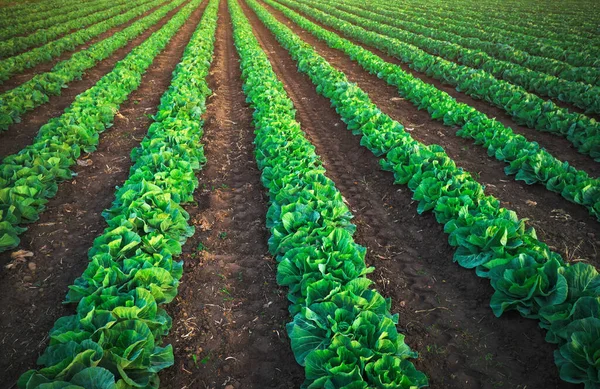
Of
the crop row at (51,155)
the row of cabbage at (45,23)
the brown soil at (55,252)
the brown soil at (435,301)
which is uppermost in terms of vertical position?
the row of cabbage at (45,23)

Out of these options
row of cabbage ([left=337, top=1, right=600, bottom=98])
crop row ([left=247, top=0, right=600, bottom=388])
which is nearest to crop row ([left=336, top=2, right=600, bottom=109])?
row of cabbage ([left=337, top=1, right=600, bottom=98])

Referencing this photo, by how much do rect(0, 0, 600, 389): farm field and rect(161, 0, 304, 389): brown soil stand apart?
1.2 inches

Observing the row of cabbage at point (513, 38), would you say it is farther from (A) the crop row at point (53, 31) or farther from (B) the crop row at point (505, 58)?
(A) the crop row at point (53, 31)

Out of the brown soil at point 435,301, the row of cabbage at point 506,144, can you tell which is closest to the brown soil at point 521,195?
the row of cabbage at point 506,144

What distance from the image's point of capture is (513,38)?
19.8 meters

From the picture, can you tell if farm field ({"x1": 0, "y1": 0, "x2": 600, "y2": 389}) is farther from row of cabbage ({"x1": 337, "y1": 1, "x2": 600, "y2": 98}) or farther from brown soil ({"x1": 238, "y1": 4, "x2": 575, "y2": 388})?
row of cabbage ({"x1": 337, "y1": 1, "x2": 600, "y2": 98})

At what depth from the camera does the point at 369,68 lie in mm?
15094

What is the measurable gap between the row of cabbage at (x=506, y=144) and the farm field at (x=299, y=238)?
0.16 feet

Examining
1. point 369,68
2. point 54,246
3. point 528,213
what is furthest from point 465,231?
point 369,68

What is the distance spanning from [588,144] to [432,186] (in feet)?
17.2

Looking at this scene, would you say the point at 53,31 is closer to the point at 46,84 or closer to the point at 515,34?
the point at 46,84

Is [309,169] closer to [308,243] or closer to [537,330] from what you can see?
[308,243]

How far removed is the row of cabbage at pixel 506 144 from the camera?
21.3 ft

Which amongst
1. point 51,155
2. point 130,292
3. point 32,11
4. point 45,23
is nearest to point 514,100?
point 130,292
